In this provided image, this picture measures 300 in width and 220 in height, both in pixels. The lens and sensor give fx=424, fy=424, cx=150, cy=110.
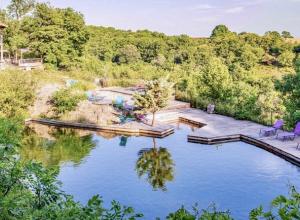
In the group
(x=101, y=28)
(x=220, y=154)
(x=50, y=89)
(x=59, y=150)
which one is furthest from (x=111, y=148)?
(x=101, y=28)

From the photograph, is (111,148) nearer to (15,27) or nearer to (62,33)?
(62,33)

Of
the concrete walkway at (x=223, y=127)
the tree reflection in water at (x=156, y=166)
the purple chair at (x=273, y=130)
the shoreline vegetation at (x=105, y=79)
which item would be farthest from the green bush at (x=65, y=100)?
the purple chair at (x=273, y=130)

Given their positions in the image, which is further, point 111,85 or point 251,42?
point 251,42

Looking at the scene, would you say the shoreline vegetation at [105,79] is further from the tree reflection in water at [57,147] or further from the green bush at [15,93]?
the tree reflection in water at [57,147]

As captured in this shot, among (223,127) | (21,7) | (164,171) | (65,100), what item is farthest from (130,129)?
(21,7)

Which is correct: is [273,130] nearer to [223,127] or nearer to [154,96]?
[223,127]

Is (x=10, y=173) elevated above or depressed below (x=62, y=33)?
below

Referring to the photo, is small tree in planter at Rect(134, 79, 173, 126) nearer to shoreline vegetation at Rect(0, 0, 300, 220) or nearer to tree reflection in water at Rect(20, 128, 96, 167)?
tree reflection in water at Rect(20, 128, 96, 167)
